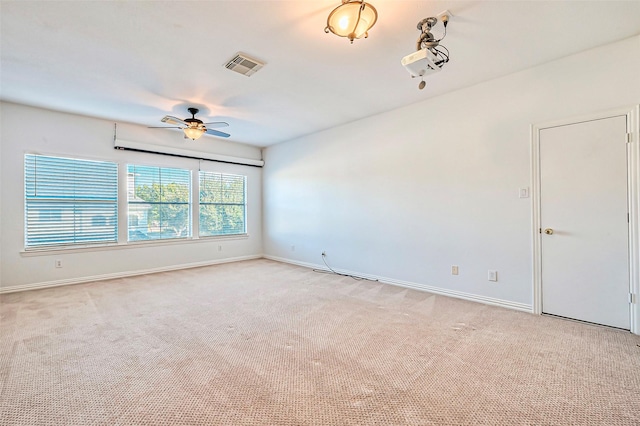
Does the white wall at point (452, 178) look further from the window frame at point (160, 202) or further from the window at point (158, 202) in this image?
the window at point (158, 202)

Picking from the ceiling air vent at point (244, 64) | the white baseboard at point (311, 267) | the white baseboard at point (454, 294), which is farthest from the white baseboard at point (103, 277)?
the ceiling air vent at point (244, 64)

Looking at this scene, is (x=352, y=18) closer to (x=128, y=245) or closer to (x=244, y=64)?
(x=244, y=64)

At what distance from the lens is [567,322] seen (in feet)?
9.32

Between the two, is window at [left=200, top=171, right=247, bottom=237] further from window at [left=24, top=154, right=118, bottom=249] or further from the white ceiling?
the white ceiling

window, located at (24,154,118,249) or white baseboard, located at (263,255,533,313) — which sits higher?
window, located at (24,154,118,249)

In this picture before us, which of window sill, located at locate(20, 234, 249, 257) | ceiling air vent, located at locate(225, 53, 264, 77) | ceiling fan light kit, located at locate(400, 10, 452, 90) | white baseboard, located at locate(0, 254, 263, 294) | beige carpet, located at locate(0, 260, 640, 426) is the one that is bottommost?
beige carpet, located at locate(0, 260, 640, 426)

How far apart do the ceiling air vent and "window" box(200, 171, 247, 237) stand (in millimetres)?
3355

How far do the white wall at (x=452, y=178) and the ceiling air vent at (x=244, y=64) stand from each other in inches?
88.8

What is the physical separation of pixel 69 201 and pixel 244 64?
3840mm

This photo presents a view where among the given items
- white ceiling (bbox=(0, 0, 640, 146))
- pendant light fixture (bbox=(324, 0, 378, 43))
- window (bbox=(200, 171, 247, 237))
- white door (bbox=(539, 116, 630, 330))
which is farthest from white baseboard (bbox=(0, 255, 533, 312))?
pendant light fixture (bbox=(324, 0, 378, 43))

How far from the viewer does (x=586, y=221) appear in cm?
284

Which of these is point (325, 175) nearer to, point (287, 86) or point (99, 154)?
point (287, 86)

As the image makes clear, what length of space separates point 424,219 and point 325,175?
215 cm

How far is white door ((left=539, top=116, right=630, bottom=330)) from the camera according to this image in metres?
2.68
